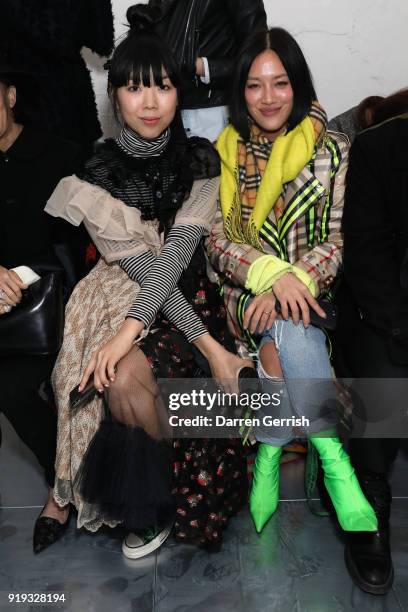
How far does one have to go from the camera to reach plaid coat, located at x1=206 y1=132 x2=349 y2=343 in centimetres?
192

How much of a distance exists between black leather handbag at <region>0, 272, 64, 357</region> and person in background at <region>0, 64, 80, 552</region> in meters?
0.11

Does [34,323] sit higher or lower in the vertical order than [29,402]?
higher

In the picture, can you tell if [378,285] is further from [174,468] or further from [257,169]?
[174,468]

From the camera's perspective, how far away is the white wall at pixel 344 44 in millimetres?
2857

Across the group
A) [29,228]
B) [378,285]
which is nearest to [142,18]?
[29,228]

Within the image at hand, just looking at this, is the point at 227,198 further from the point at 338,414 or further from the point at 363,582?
the point at 363,582

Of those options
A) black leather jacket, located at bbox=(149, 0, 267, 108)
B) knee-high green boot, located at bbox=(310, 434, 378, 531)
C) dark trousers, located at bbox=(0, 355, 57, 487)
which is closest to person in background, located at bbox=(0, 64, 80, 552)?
dark trousers, located at bbox=(0, 355, 57, 487)

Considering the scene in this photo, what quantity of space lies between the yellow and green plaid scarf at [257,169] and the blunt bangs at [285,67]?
38 mm

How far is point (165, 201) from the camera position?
1.99 m

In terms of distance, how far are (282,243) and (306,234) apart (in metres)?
0.08

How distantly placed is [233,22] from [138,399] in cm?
136

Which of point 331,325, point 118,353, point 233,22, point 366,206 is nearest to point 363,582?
point 331,325

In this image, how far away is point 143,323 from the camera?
180cm

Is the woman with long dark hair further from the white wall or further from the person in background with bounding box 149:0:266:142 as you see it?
the white wall
